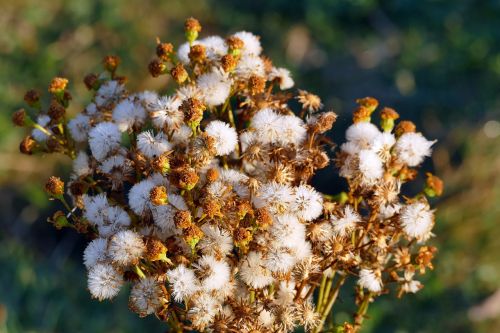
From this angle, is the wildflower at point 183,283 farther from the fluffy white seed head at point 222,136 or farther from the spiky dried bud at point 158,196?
the fluffy white seed head at point 222,136

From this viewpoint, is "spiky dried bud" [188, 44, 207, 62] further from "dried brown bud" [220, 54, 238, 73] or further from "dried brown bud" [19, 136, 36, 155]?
"dried brown bud" [19, 136, 36, 155]

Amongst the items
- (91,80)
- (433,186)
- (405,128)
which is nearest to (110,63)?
(91,80)

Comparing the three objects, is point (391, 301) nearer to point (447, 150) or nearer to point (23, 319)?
point (447, 150)

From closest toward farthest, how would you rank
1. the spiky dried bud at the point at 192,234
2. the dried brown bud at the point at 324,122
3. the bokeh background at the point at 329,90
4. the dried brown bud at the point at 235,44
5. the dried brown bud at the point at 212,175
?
the spiky dried bud at the point at 192,234 < the dried brown bud at the point at 212,175 < the dried brown bud at the point at 324,122 < the dried brown bud at the point at 235,44 < the bokeh background at the point at 329,90

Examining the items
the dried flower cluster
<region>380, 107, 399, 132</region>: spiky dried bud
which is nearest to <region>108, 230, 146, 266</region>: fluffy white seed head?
the dried flower cluster

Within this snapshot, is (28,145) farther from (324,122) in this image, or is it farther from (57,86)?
(324,122)

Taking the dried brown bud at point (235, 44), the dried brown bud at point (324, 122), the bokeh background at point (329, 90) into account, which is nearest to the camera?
the dried brown bud at point (324, 122)

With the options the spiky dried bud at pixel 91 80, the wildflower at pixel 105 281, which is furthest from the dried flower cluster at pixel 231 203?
the spiky dried bud at pixel 91 80

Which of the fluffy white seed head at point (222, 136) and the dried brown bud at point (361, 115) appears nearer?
the fluffy white seed head at point (222, 136)
